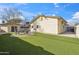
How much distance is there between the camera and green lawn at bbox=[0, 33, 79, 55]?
2367 mm

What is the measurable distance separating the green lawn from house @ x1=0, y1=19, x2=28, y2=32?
62mm

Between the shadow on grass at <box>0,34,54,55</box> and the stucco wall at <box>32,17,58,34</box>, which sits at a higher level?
the stucco wall at <box>32,17,58,34</box>

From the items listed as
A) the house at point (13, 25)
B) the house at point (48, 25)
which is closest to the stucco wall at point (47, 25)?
the house at point (48, 25)

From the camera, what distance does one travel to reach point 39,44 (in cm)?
240

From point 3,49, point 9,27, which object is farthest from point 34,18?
point 3,49

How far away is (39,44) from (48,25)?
19 centimetres

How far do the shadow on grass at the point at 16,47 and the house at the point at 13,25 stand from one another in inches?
2.5

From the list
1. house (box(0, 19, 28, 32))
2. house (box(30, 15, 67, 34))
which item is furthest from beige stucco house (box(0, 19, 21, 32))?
house (box(30, 15, 67, 34))

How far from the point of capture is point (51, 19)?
2418 millimetres

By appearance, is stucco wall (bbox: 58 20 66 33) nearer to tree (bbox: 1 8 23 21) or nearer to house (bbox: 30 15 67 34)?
house (bbox: 30 15 67 34)

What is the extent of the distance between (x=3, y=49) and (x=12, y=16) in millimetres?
306

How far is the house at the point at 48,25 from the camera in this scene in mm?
2412

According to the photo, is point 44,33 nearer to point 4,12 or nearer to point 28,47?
point 28,47

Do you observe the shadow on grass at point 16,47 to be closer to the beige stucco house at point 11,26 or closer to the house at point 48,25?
the beige stucco house at point 11,26
